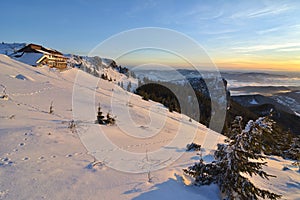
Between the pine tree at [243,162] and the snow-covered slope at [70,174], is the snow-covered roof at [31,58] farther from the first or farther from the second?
the pine tree at [243,162]

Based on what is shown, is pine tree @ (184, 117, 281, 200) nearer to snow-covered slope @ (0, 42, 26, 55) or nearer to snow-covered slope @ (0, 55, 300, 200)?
snow-covered slope @ (0, 55, 300, 200)

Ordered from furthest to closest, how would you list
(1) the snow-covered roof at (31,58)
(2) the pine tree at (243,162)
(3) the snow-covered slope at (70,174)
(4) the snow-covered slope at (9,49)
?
(4) the snow-covered slope at (9,49)
(1) the snow-covered roof at (31,58)
(2) the pine tree at (243,162)
(3) the snow-covered slope at (70,174)

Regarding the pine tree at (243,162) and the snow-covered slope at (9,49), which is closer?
the pine tree at (243,162)

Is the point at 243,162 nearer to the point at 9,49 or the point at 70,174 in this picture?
the point at 70,174

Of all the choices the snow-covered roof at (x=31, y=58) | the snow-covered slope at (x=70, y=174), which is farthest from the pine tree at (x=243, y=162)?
the snow-covered roof at (x=31, y=58)

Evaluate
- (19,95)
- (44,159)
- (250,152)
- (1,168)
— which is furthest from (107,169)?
(19,95)

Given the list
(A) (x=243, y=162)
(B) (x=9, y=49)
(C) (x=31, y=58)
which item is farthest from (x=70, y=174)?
(B) (x=9, y=49)

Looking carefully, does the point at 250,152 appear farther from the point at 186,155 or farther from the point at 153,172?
the point at 186,155

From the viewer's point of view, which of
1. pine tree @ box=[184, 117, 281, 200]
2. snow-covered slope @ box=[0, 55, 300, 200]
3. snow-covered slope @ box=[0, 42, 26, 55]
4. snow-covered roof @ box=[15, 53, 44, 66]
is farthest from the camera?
snow-covered slope @ box=[0, 42, 26, 55]

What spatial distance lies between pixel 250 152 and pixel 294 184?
4576mm

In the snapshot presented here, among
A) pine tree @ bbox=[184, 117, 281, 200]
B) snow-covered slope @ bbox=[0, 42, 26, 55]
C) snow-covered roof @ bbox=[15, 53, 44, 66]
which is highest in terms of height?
snow-covered slope @ bbox=[0, 42, 26, 55]

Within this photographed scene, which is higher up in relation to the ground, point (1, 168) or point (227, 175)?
point (1, 168)

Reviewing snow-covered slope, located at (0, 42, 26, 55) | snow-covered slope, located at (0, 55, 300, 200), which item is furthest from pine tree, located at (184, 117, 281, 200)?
snow-covered slope, located at (0, 42, 26, 55)

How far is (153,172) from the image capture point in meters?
5.79
